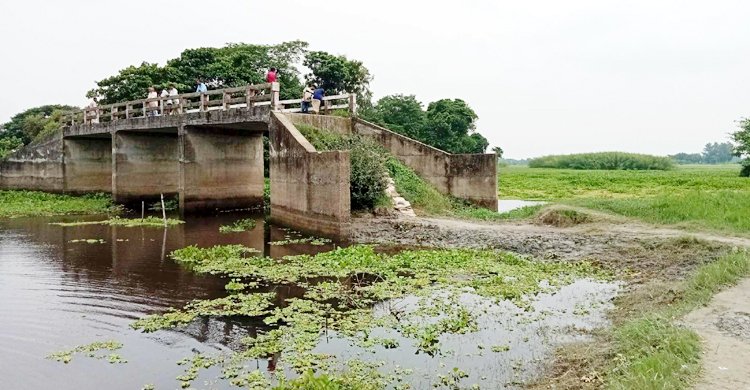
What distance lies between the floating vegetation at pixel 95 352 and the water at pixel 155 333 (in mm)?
98

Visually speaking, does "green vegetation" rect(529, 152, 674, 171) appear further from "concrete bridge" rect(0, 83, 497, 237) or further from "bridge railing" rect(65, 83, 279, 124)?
"bridge railing" rect(65, 83, 279, 124)

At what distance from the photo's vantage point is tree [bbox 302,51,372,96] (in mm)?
40938

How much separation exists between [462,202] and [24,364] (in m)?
17.2

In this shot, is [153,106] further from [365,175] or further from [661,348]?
[661,348]

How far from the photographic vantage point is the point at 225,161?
82.6ft

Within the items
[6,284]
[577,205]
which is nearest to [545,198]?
[577,205]

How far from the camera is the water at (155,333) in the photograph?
270 inches

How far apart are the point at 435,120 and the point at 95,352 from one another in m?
40.2

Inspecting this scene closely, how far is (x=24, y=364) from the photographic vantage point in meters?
7.28

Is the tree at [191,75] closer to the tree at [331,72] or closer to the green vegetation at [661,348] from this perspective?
the tree at [331,72]

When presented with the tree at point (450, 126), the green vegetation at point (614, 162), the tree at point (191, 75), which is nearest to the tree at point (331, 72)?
the tree at point (191, 75)

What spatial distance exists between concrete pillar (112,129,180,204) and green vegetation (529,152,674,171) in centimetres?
4692

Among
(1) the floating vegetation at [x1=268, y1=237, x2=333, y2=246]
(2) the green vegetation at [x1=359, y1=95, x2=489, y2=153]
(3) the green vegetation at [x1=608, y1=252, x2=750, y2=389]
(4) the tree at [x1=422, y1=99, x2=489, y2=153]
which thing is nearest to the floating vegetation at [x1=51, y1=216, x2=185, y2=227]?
(1) the floating vegetation at [x1=268, y1=237, x2=333, y2=246]

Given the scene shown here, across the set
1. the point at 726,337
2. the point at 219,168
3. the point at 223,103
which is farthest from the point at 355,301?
the point at 219,168
